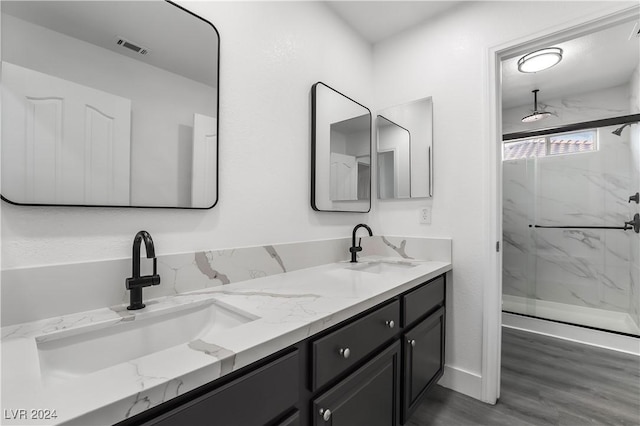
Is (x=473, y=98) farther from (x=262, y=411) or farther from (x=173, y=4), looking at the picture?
(x=262, y=411)

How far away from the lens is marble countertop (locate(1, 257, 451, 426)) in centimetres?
45

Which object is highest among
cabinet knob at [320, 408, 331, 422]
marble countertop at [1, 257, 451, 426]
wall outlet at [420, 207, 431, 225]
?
wall outlet at [420, 207, 431, 225]

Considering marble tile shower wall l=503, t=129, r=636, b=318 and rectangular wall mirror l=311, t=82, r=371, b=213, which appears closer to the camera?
rectangular wall mirror l=311, t=82, r=371, b=213

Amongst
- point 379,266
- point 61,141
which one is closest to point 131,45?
point 61,141

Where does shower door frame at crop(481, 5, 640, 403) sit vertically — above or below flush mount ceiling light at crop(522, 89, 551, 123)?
below

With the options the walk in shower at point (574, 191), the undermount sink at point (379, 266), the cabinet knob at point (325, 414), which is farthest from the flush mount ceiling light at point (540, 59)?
the cabinet knob at point (325, 414)

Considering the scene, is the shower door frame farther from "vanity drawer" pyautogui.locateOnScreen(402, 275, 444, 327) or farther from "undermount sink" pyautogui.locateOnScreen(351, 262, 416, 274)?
"undermount sink" pyautogui.locateOnScreen(351, 262, 416, 274)

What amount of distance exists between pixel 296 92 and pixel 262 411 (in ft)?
4.88

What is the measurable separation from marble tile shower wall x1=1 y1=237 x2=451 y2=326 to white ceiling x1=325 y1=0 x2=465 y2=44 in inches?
60.0

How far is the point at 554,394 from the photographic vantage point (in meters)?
1.75

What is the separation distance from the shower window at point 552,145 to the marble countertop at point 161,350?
3.02 metres

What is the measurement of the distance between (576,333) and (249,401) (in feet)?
10.3

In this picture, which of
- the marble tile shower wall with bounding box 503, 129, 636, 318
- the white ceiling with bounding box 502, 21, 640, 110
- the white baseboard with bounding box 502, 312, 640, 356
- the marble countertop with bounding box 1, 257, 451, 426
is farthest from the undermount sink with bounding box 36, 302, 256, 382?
the marble tile shower wall with bounding box 503, 129, 636, 318

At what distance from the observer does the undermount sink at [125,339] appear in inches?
27.6
